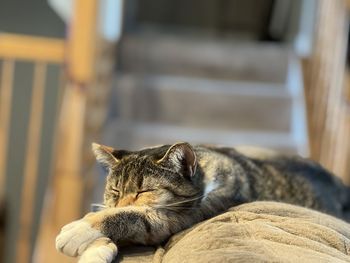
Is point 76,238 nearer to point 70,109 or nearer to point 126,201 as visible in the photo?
point 126,201

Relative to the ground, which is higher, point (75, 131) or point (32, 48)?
point (32, 48)

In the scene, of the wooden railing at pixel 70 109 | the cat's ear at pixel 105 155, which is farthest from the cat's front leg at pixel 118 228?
the wooden railing at pixel 70 109

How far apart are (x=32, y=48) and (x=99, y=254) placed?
1570 millimetres

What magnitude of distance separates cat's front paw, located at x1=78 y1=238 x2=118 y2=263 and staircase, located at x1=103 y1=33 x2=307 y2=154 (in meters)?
1.88

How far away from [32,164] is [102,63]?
1.93ft

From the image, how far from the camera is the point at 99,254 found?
0.79m

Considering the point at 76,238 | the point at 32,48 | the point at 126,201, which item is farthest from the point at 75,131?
the point at 76,238

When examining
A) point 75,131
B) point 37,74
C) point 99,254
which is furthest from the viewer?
point 37,74

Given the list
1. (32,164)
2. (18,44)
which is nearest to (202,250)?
(18,44)

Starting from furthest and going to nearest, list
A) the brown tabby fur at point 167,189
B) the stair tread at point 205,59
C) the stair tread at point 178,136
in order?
the stair tread at point 205,59 → the stair tread at point 178,136 → the brown tabby fur at point 167,189

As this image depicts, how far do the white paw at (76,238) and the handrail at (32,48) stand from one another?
1.45 metres

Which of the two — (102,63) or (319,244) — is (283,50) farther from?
(319,244)

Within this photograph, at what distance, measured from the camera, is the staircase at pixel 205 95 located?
113 inches

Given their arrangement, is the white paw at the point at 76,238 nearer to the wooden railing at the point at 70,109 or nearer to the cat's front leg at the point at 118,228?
the cat's front leg at the point at 118,228
